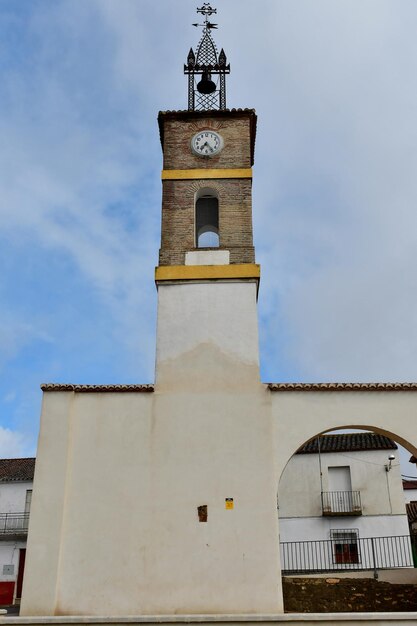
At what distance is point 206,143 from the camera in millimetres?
15227

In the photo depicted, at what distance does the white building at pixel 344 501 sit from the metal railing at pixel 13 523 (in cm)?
1206

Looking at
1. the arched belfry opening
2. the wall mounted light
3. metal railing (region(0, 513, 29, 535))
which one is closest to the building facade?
the arched belfry opening

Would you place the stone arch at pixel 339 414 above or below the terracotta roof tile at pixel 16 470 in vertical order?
below

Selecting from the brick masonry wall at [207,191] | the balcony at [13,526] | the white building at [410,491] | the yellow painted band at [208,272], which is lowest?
the balcony at [13,526]

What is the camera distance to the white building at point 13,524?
1026 inches

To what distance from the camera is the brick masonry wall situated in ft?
46.0

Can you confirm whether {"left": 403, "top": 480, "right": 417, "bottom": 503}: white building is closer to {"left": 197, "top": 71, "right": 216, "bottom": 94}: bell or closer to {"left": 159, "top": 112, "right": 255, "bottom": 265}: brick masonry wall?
{"left": 159, "top": 112, "right": 255, "bottom": 265}: brick masonry wall

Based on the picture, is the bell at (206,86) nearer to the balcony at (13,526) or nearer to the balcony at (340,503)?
the balcony at (340,503)

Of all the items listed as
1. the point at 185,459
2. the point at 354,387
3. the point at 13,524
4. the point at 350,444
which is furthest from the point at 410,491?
the point at 185,459

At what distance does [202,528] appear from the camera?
11.4 m

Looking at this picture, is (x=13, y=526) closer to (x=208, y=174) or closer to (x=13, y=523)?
(x=13, y=523)

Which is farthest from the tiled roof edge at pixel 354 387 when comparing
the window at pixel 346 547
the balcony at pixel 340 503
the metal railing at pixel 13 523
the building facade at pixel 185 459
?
the metal railing at pixel 13 523

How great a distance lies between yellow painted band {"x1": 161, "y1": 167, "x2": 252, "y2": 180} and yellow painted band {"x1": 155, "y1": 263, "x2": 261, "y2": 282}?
8.26 ft

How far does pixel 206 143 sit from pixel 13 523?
20871 millimetres
